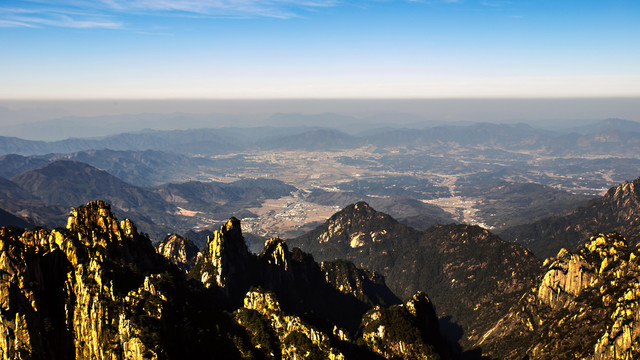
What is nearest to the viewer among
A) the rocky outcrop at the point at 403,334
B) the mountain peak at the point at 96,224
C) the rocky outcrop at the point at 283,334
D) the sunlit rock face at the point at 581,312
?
the rocky outcrop at the point at 283,334

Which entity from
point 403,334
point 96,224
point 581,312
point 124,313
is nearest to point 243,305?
point 403,334

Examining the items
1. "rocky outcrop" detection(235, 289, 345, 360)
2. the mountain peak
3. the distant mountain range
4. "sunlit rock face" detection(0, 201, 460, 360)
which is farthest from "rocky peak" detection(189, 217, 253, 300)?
the mountain peak

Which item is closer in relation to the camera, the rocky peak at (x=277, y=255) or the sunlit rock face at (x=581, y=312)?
the sunlit rock face at (x=581, y=312)

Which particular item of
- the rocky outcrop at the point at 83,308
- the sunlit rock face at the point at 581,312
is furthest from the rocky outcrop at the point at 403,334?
the rocky outcrop at the point at 83,308

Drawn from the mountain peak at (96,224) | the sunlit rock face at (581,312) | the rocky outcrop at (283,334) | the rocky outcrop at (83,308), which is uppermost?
the mountain peak at (96,224)

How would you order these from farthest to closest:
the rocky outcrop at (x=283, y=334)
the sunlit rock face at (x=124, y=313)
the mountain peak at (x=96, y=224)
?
the mountain peak at (x=96, y=224) < the rocky outcrop at (x=283, y=334) < the sunlit rock face at (x=124, y=313)

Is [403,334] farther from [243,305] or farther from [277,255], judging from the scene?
[277,255]

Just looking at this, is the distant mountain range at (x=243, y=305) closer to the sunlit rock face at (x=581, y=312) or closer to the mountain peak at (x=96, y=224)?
the mountain peak at (x=96, y=224)

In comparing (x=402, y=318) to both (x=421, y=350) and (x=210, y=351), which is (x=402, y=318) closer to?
(x=421, y=350)

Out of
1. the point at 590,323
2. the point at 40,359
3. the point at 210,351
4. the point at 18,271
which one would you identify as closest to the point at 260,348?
the point at 210,351
